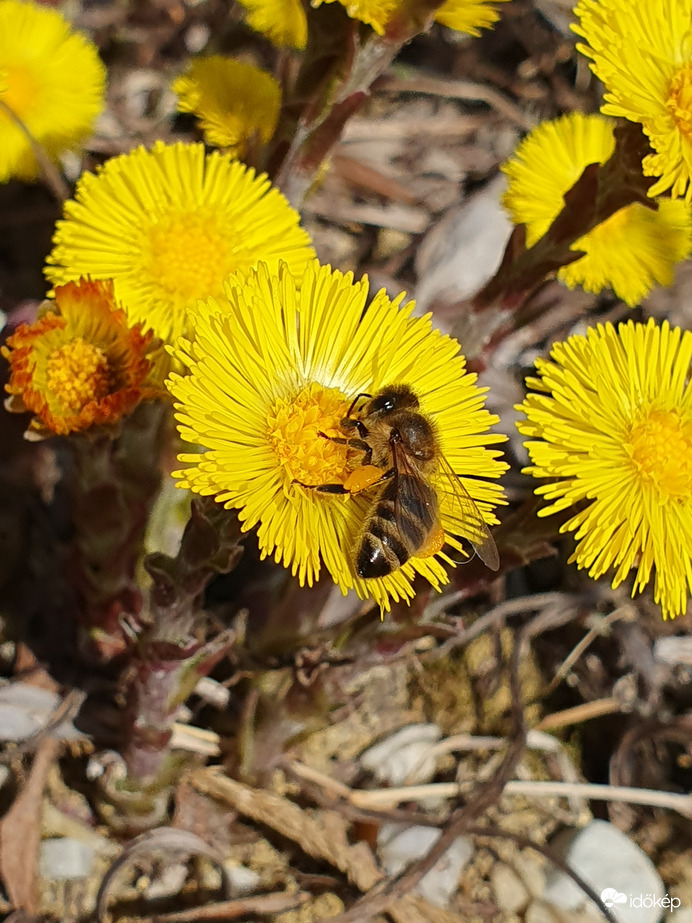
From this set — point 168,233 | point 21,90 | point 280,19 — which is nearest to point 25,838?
point 168,233

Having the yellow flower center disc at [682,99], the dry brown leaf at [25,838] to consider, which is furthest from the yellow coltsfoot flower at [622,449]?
the dry brown leaf at [25,838]

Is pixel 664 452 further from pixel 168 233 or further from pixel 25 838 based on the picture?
pixel 25 838

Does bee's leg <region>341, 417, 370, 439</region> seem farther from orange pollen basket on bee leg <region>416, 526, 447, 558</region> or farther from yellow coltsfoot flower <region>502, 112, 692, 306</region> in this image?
yellow coltsfoot flower <region>502, 112, 692, 306</region>

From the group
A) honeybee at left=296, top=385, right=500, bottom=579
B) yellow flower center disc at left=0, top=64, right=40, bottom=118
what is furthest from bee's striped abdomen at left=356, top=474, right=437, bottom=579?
yellow flower center disc at left=0, top=64, right=40, bottom=118

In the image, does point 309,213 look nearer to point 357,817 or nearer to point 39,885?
point 357,817

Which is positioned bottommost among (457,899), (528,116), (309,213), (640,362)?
(457,899)

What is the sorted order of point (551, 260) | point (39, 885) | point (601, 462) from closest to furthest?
point (601, 462), point (551, 260), point (39, 885)

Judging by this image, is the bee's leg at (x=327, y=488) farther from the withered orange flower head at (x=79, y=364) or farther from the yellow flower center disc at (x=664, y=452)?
the yellow flower center disc at (x=664, y=452)

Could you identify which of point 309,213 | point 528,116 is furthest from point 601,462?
point 528,116
